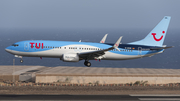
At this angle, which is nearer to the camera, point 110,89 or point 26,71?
point 110,89

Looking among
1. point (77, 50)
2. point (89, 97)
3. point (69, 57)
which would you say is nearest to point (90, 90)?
point (89, 97)

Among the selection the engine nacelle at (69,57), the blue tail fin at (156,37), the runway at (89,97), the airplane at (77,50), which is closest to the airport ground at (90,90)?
the runway at (89,97)

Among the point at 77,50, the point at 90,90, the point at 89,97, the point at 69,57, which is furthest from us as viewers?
the point at 77,50

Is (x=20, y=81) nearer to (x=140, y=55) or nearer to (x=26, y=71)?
(x=26, y=71)

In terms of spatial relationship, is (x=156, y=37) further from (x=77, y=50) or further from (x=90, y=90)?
(x=90, y=90)

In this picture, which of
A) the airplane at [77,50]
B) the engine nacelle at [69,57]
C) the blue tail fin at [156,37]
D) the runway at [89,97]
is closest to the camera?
the runway at [89,97]

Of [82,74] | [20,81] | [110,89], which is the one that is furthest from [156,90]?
[20,81]

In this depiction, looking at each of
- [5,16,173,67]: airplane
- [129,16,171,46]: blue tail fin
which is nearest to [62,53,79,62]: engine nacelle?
[5,16,173,67]: airplane

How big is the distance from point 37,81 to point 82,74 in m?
8.22

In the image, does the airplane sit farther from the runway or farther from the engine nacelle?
the runway

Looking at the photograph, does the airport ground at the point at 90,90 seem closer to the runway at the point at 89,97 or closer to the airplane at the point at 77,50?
the runway at the point at 89,97

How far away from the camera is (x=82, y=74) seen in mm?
55469

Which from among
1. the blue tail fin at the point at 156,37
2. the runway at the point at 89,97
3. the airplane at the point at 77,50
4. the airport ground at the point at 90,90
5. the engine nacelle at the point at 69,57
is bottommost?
the runway at the point at 89,97

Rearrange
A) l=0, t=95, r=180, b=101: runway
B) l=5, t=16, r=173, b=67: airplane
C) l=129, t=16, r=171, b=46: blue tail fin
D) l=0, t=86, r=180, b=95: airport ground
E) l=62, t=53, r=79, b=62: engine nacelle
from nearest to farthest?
1. l=0, t=95, r=180, b=101: runway
2. l=0, t=86, r=180, b=95: airport ground
3. l=62, t=53, r=79, b=62: engine nacelle
4. l=5, t=16, r=173, b=67: airplane
5. l=129, t=16, r=171, b=46: blue tail fin
